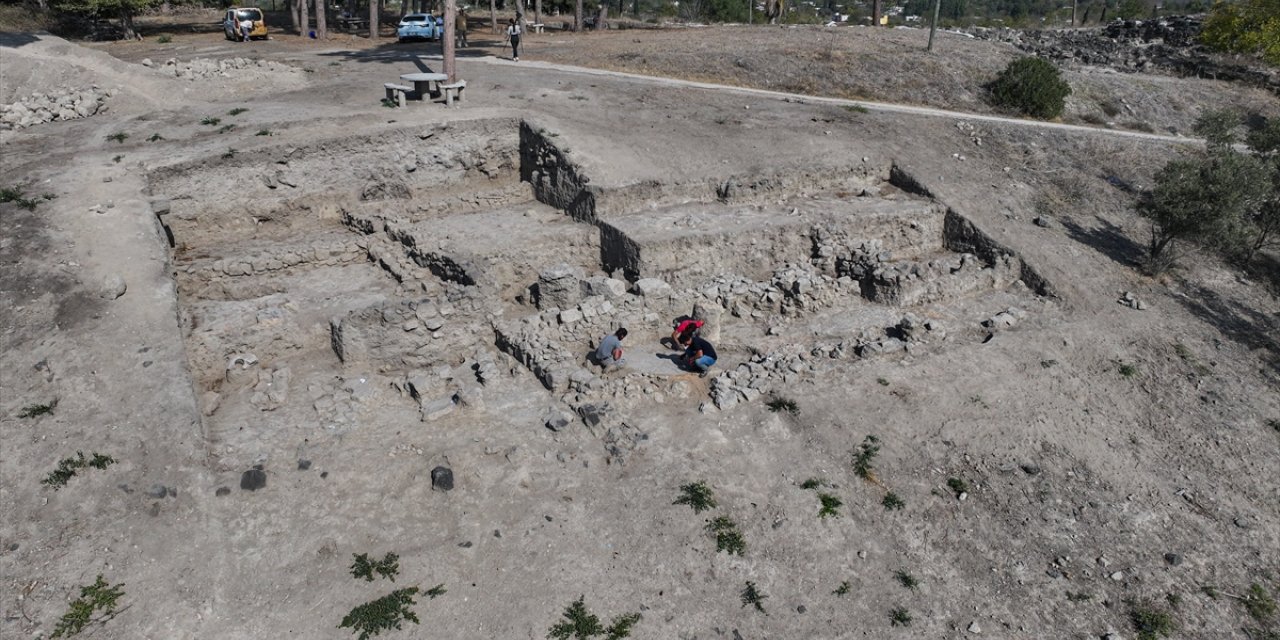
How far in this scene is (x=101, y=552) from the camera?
753 cm

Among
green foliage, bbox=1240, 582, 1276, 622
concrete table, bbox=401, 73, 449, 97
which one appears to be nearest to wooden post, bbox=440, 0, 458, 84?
concrete table, bbox=401, 73, 449, 97

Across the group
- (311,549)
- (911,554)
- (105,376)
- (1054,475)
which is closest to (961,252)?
(1054,475)

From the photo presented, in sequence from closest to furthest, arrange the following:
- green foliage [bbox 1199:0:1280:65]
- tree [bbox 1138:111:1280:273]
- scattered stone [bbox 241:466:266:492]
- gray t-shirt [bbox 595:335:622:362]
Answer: scattered stone [bbox 241:466:266:492]
gray t-shirt [bbox 595:335:622:362]
tree [bbox 1138:111:1280:273]
green foliage [bbox 1199:0:1280:65]

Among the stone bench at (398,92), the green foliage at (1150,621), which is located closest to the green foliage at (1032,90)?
the stone bench at (398,92)

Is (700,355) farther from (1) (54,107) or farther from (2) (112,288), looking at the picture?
(1) (54,107)

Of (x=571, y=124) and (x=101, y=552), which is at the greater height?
(x=571, y=124)

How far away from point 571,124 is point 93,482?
1398 centimetres

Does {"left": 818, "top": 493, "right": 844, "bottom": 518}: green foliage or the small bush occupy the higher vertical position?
{"left": 818, "top": 493, "right": 844, "bottom": 518}: green foliage

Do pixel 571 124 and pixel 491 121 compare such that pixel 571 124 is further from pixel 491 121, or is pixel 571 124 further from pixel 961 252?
pixel 961 252

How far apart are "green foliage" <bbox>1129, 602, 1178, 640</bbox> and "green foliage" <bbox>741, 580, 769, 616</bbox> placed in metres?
4.28

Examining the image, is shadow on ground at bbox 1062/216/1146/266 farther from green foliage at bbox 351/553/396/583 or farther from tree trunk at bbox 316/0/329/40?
tree trunk at bbox 316/0/329/40

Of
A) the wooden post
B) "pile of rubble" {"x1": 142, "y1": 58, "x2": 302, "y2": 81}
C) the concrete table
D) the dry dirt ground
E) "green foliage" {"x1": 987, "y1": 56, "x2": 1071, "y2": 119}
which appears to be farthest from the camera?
"green foliage" {"x1": 987, "y1": 56, "x2": 1071, "y2": 119}

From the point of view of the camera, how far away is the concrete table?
19.6 metres

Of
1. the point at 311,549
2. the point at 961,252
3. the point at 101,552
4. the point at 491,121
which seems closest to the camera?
the point at 101,552
